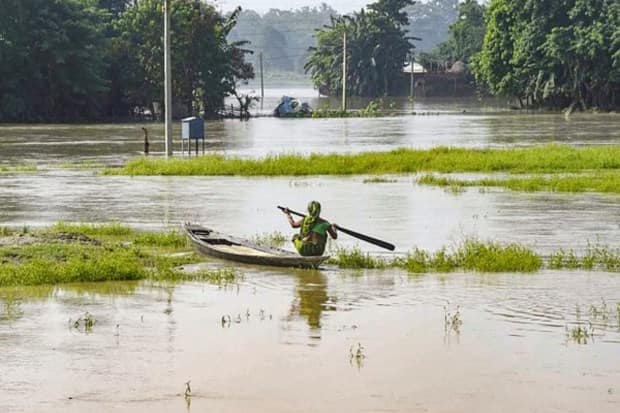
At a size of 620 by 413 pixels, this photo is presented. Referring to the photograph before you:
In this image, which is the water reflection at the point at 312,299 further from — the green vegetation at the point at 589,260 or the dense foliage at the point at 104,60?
the dense foliage at the point at 104,60

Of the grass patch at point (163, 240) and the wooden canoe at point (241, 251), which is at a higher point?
the wooden canoe at point (241, 251)

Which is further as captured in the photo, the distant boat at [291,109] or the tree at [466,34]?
the tree at [466,34]

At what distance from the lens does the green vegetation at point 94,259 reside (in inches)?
580

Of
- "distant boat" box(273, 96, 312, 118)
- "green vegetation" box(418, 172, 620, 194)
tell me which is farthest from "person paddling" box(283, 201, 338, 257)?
"distant boat" box(273, 96, 312, 118)

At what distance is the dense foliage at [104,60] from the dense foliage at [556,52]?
14727 mm

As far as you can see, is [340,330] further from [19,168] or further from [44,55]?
[44,55]

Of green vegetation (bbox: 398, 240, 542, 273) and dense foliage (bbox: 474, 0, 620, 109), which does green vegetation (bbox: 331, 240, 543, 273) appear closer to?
green vegetation (bbox: 398, 240, 542, 273)

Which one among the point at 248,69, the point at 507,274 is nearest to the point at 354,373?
the point at 507,274

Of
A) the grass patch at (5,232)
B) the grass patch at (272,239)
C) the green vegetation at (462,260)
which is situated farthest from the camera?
the grass patch at (5,232)

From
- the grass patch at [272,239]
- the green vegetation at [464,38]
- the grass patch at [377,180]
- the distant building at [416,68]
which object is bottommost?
the grass patch at [272,239]

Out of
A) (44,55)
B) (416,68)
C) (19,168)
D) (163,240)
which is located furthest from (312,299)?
(416,68)

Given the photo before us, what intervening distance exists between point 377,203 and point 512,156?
32.0 ft

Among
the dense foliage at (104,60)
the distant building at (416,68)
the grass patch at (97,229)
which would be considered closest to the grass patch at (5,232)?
the grass patch at (97,229)

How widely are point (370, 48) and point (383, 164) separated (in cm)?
8376
